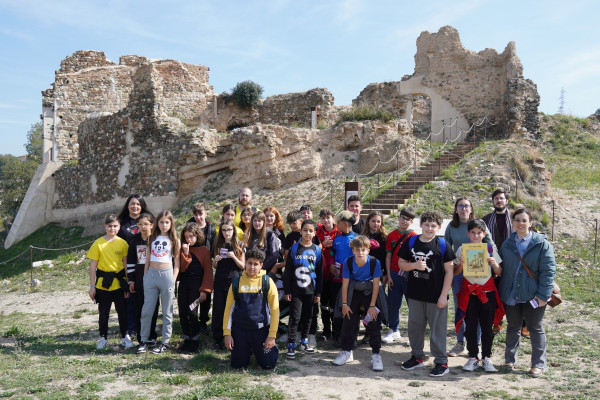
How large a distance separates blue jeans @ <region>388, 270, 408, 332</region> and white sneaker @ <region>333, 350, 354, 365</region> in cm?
105

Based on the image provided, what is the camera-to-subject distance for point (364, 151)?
14.6 metres

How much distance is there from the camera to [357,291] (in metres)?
5.04

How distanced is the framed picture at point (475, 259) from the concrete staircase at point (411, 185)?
732 cm

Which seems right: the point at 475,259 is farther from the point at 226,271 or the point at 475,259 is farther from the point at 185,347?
the point at 185,347

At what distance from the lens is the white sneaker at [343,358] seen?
4945 millimetres

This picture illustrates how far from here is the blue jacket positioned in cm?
462

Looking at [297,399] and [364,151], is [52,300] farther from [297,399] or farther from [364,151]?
[364,151]

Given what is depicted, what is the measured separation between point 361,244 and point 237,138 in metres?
10.8

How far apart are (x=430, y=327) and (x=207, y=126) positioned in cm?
→ 1671

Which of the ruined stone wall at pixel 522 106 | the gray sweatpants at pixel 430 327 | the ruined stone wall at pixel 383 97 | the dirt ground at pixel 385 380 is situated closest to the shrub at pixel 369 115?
the ruined stone wall at pixel 383 97

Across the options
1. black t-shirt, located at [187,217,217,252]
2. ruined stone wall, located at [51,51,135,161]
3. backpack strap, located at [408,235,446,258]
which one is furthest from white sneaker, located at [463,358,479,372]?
ruined stone wall, located at [51,51,135,161]

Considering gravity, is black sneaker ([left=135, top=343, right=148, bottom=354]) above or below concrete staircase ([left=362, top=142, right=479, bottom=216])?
below

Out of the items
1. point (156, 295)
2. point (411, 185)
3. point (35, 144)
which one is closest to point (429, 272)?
point (156, 295)

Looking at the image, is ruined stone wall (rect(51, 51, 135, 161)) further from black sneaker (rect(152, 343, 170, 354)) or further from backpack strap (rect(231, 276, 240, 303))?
backpack strap (rect(231, 276, 240, 303))
